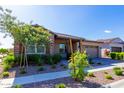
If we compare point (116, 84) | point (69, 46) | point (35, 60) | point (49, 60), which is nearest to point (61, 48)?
point (69, 46)

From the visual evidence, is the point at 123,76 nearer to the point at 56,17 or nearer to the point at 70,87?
the point at 70,87

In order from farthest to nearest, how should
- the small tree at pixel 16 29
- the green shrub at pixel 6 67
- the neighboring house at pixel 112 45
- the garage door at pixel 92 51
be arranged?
the neighboring house at pixel 112 45 < the garage door at pixel 92 51 < the green shrub at pixel 6 67 < the small tree at pixel 16 29

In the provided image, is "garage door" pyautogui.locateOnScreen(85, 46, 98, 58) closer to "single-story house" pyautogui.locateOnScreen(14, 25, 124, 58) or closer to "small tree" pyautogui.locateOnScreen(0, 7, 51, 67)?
"single-story house" pyautogui.locateOnScreen(14, 25, 124, 58)

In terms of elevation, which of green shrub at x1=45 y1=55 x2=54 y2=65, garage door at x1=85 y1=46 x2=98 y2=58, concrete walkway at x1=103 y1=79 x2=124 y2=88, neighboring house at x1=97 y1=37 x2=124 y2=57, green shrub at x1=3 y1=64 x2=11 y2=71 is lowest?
concrete walkway at x1=103 y1=79 x2=124 y2=88

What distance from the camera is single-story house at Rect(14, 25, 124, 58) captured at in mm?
16047

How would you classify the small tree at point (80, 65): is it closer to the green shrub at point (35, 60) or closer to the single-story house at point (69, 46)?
the single-story house at point (69, 46)

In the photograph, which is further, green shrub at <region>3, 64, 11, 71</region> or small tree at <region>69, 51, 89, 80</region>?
green shrub at <region>3, 64, 11, 71</region>

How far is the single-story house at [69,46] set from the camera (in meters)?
16.0

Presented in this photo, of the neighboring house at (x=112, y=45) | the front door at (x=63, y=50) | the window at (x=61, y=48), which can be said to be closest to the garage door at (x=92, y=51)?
the neighboring house at (x=112, y=45)

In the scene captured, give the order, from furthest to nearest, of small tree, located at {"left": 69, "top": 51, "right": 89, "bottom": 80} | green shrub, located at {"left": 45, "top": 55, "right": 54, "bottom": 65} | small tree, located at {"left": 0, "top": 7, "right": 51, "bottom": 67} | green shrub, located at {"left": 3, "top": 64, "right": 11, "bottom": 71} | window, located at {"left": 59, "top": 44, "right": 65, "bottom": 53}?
window, located at {"left": 59, "top": 44, "right": 65, "bottom": 53} < green shrub, located at {"left": 45, "top": 55, "right": 54, "bottom": 65} < green shrub, located at {"left": 3, "top": 64, "right": 11, "bottom": 71} < small tree, located at {"left": 0, "top": 7, "right": 51, "bottom": 67} < small tree, located at {"left": 69, "top": 51, "right": 89, "bottom": 80}

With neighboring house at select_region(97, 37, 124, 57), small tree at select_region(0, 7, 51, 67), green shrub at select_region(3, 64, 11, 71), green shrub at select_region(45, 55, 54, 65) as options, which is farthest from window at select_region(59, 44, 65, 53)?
neighboring house at select_region(97, 37, 124, 57)

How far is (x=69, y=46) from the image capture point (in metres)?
20.3

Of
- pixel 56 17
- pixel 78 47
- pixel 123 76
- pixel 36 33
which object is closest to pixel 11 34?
pixel 36 33

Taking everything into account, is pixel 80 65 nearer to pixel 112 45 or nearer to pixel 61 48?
pixel 61 48
